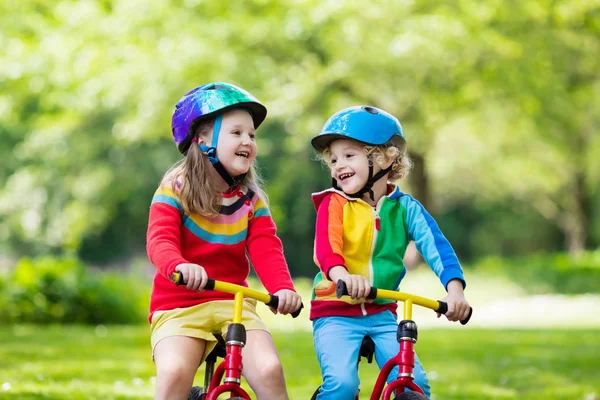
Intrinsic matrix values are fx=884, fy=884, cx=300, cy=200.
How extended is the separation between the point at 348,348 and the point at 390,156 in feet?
3.10

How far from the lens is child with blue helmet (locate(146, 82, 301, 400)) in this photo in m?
3.79

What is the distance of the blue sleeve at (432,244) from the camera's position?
12.8 ft

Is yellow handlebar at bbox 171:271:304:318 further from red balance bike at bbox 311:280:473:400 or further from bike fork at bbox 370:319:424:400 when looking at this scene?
bike fork at bbox 370:319:424:400

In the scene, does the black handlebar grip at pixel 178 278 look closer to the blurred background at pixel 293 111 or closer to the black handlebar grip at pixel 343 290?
the black handlebar grip at pixel 343 290

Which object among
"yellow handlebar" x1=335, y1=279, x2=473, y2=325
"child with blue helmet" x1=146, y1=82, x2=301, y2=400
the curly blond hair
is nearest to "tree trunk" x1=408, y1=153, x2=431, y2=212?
the curly blond hair

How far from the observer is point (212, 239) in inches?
159

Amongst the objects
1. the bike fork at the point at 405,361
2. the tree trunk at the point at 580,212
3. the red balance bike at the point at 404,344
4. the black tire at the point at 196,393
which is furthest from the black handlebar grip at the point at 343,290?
the tree trunk at the point at 580,212

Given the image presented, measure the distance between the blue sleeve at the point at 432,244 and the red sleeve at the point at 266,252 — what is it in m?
0.62

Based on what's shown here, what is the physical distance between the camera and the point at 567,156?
26156 mm

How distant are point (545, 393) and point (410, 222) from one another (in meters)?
3.47

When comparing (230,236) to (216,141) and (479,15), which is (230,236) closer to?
(216,141)

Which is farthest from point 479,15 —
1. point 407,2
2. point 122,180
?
point 122,180

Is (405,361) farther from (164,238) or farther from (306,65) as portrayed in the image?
(306,65)

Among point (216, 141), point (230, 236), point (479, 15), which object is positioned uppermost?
point (479, 15)
